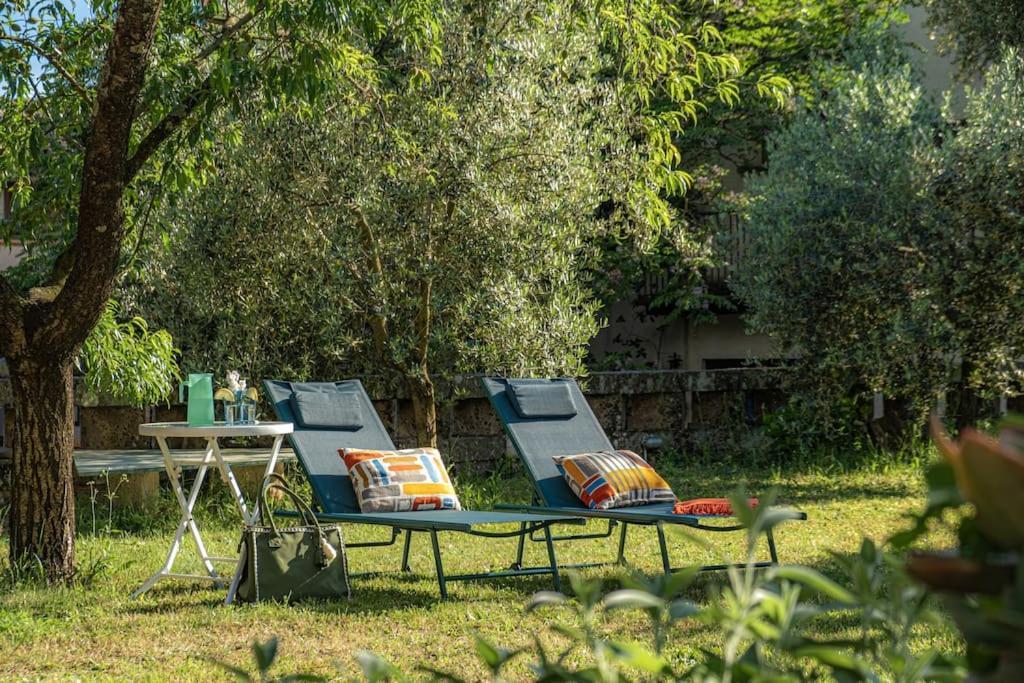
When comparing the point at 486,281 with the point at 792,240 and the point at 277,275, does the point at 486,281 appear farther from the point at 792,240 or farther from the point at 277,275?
the point at 792,240

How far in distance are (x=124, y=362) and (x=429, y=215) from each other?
2815mm

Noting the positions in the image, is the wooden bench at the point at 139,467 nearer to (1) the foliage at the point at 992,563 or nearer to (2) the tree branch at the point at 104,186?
(2) the tree branch at the point at 104,186

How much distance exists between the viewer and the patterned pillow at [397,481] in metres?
6.74

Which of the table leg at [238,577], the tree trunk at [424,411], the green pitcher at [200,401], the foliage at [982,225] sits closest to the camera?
the table leg at [238,577]

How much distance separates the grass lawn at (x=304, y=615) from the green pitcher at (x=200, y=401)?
858mm

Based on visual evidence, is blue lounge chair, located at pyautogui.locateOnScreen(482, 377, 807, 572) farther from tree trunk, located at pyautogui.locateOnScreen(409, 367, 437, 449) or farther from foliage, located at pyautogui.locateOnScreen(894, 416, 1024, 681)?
foliage, located at pyautogui.locateOnScreen(894, 416, 1024, 681)

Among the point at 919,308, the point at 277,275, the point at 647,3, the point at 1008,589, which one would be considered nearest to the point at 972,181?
the point at 919,308

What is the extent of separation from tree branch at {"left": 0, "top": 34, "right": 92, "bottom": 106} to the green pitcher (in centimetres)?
163

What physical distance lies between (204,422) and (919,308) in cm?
644

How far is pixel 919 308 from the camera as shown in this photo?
35.0 ft

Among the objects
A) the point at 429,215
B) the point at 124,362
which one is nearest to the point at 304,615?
the point at 124,362

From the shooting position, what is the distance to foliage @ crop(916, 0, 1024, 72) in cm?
1198

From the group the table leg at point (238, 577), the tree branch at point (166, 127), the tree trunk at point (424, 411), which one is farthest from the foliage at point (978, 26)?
the table leg at point (238, 577)

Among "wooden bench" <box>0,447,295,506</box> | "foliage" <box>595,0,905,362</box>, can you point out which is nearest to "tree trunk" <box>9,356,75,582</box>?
"wooden bench" <box>0,447,295,506</box>
